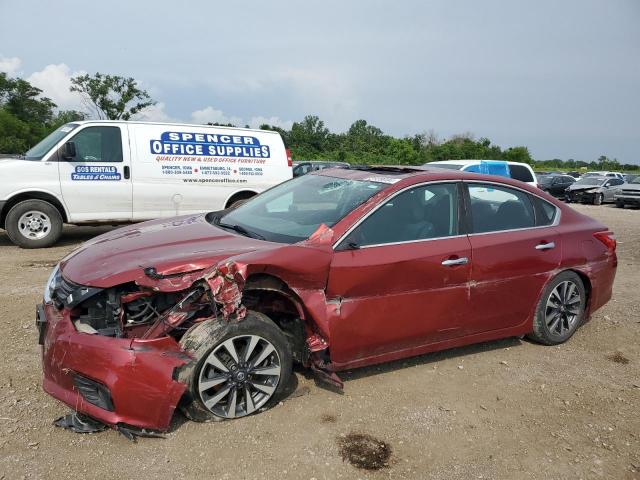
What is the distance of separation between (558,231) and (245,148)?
20.6ft

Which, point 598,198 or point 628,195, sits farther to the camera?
point 598,198

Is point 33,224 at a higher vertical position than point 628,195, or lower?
higher

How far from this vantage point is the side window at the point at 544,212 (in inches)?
174

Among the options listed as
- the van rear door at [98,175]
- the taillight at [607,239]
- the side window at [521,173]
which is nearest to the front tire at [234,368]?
the taillight at [607,239]

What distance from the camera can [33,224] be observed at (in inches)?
315

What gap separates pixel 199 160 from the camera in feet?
29.5

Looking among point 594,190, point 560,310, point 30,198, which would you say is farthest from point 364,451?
point 594,190

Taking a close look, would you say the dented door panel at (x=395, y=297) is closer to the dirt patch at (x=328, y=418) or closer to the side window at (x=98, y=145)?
the dirt patch at (x=328, y=418)

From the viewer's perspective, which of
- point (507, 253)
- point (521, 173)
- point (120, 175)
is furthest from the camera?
point (521, 173)

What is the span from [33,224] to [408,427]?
707cm

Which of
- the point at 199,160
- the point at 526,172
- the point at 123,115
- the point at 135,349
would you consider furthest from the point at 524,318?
the point at 123,115

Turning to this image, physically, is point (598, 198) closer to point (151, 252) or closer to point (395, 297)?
point (395, 297)

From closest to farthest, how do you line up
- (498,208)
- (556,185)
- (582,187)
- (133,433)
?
(133,433) → (498,208) → (582,187) → (556,185)

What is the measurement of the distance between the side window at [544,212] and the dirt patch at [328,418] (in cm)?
243
